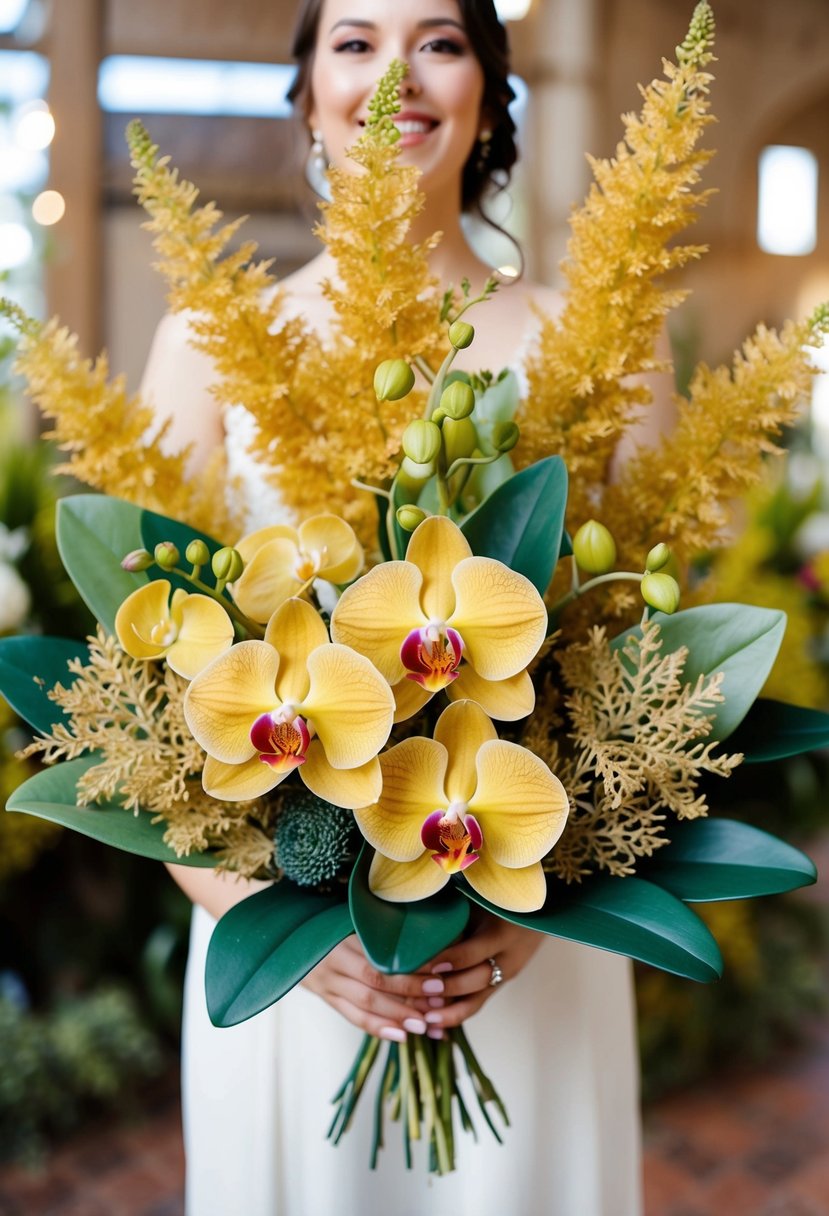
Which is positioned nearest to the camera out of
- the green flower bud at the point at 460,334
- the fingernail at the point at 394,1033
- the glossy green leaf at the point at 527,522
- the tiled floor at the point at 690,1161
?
the green flower bud at the point at 460,334

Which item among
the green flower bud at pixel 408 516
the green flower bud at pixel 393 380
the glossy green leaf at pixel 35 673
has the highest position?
the green flower bud at pixel 393 380

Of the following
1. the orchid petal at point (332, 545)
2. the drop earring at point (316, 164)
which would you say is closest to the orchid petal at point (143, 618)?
the orchid petal at point (332, 545)

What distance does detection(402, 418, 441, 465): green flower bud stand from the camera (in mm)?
616

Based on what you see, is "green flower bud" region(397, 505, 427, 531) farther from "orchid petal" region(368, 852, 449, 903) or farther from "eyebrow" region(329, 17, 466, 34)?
"eyebrow" region(329, 17, 466, 34)

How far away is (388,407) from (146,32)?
149 inches

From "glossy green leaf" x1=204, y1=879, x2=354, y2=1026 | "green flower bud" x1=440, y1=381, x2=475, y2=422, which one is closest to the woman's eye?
"green flower bud" x1=440, y1=381, x2=475, y2=422

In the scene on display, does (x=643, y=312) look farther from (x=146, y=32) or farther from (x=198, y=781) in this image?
(x=146, y=32)

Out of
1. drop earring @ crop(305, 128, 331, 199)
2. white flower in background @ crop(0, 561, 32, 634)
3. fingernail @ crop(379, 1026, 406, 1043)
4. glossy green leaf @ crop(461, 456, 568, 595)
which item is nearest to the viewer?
glossy green leaf @ crop(461, 456, 568, 595)

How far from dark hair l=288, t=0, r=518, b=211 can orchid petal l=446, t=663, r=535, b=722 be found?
68 cm

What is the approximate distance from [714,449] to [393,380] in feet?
0.83

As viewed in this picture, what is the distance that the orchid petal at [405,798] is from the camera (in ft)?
2.16

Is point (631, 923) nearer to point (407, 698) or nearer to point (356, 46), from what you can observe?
point (407, 698)

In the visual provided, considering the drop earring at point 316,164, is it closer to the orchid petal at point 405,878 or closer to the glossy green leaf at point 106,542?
the glossy green leaf at point 106,542

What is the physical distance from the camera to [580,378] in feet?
2.39
